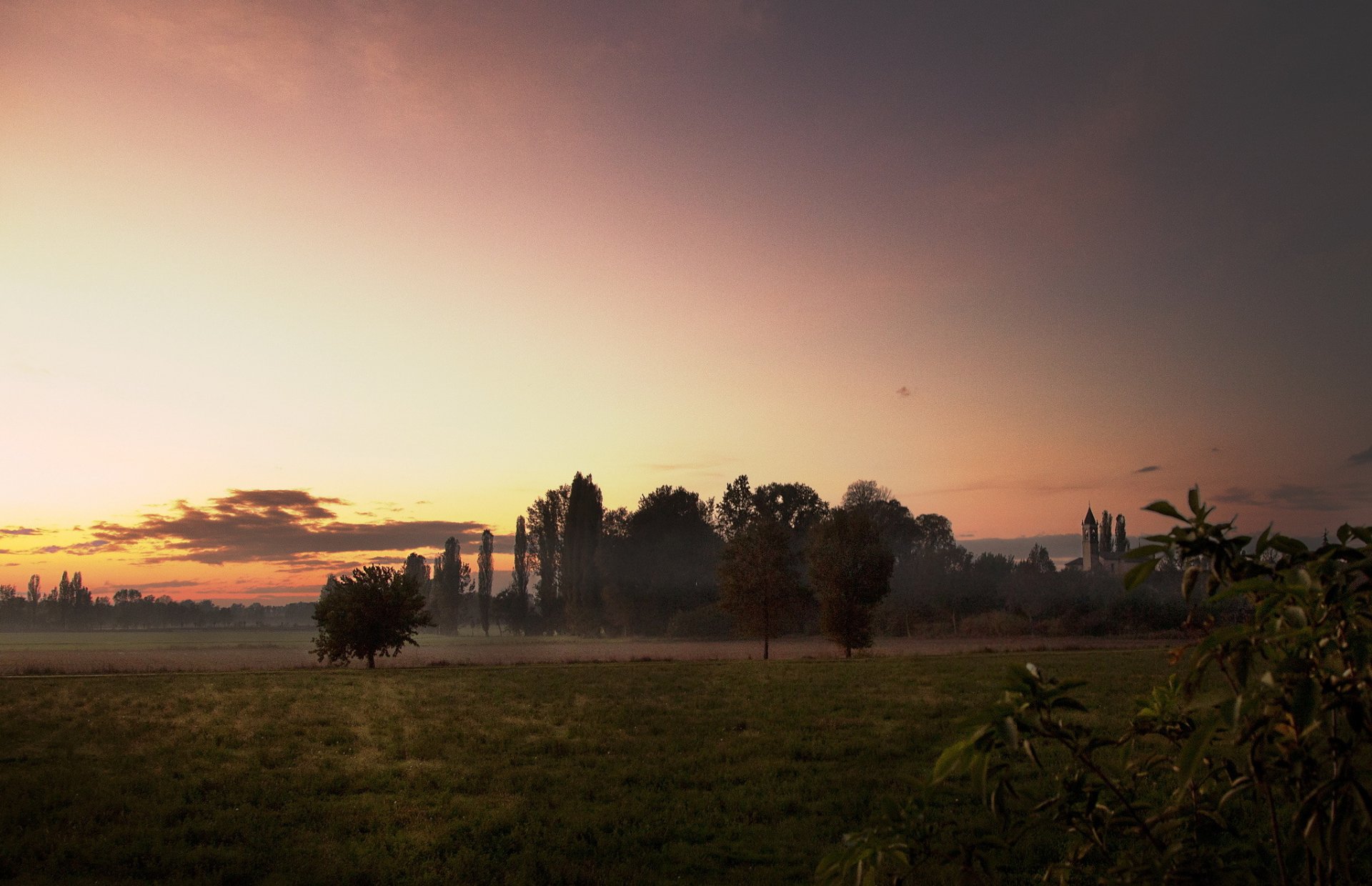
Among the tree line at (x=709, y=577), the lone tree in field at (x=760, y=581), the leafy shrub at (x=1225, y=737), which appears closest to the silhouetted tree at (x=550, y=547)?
the tree line at (x=709, y=577)

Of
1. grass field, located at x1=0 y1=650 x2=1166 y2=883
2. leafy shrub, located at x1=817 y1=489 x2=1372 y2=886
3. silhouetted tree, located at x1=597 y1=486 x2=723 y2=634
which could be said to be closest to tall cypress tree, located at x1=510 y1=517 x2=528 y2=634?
silhouetted tree, located at x1=597 y1=486 x2=723 y2=634

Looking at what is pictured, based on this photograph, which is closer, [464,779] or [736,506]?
[464,779]

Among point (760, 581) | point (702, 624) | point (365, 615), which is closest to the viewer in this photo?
point (365, 615)

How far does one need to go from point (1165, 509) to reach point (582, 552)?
9838 cm

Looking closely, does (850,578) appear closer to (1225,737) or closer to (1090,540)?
(1225,737)

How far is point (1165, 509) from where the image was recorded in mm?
2475

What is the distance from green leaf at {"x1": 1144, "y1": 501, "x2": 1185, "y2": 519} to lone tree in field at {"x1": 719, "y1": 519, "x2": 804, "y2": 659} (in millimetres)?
47521

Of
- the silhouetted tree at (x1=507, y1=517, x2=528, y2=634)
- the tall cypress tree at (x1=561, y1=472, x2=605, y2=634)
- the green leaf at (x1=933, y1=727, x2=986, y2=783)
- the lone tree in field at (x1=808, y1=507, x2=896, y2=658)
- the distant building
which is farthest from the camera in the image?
the distant building

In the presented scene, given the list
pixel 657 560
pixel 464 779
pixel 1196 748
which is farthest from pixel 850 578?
pixel 657 560

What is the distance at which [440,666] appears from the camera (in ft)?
138

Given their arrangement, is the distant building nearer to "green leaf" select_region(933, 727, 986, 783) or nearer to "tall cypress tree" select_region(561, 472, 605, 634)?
"tall cypress tree" select_region(561, 472, 605, 634)

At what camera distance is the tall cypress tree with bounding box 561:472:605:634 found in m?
97.9

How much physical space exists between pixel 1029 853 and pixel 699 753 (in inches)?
269

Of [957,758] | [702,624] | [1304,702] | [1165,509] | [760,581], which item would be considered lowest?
[702,624]
